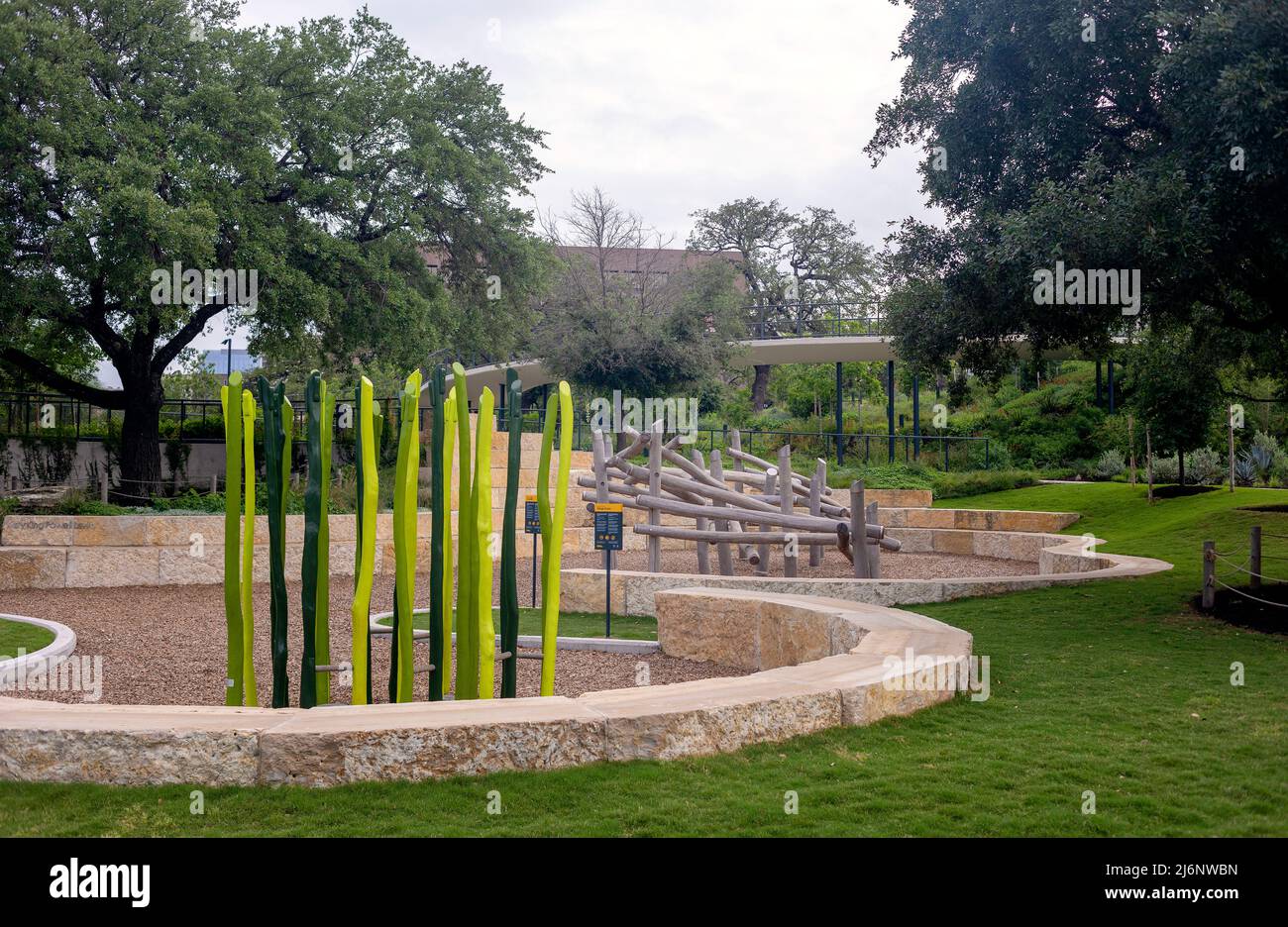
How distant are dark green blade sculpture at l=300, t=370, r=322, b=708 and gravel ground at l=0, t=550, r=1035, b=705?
1.51 m

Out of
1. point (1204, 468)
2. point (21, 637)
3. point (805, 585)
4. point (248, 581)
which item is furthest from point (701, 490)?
point (1204, 468)

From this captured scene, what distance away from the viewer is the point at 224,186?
1758 centimetres

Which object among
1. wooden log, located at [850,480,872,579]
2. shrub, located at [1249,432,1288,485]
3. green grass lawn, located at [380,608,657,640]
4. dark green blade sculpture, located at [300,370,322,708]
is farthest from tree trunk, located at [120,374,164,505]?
shrub, located at [1249,432,1288,485]

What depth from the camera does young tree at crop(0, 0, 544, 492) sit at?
54.1ft

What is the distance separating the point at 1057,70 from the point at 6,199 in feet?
49.9

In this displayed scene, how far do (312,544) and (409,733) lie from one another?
1961 millimetres

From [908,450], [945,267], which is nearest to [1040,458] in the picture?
[908,450]

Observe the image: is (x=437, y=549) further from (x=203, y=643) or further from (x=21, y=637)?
(x=21, y=637)

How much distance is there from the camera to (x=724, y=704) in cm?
564

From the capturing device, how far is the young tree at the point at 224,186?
1650cm

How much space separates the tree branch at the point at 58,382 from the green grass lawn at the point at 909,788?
1655 cm

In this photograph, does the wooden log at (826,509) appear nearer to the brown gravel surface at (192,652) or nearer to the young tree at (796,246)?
the brown gravel surface at (192,652)

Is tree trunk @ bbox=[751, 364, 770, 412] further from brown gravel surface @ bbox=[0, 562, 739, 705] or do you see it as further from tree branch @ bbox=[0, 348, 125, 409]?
brown gravel surface @ bbox=[0, 562, 739, 705]
